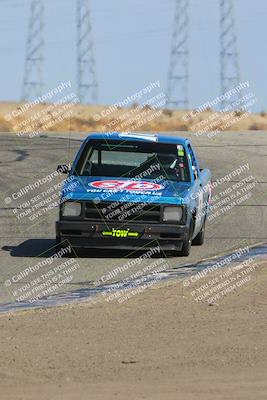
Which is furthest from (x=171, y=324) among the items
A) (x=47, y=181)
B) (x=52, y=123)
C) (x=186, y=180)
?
(x=52, y=123)

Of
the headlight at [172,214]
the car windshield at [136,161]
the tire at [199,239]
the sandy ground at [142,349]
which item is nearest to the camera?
the sandy ground at [142,349]

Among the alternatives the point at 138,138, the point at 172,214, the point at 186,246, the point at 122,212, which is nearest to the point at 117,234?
the point at 122,212

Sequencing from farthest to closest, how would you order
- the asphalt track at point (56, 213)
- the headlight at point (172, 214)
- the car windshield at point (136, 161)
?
the car windshield at point (136, 161) < the headlight at point (172, 214) < the asphalt track at point (56, 213)

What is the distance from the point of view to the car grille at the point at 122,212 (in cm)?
1308

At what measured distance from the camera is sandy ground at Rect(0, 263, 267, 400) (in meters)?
6.84

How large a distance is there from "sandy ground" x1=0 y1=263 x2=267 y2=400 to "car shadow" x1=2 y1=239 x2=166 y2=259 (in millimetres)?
2885

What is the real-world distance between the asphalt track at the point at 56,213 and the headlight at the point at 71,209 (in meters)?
0.57

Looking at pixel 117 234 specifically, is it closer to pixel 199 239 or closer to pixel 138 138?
pixel 138 138

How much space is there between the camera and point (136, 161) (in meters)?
14.1

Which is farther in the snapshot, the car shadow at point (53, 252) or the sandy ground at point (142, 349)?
the car shadow at point (53, 252)

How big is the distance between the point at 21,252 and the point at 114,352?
617 centimetres

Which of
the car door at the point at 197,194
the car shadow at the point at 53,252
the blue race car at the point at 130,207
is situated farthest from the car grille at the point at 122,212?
the car door at the point at 197,194

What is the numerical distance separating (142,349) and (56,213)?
33.1 ft

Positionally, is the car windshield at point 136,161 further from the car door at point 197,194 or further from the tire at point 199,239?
the tire at point 199,239
